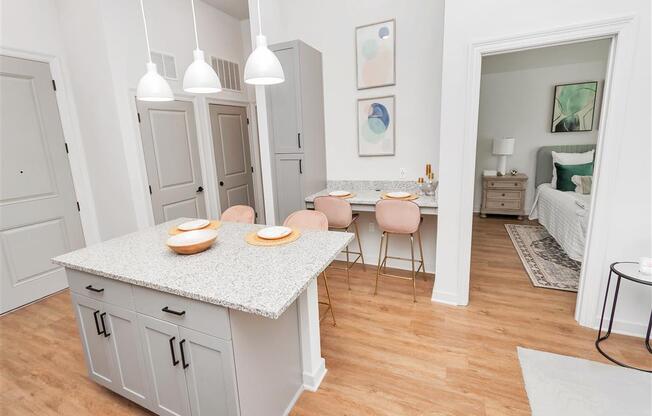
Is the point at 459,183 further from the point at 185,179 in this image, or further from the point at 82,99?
the point at 82,99

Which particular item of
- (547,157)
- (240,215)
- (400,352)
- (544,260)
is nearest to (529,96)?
(547,157)

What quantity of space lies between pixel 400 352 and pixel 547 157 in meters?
4.66

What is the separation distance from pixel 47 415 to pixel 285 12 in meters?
4.07

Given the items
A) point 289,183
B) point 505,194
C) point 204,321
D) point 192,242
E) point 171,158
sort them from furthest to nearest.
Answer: point 505,194 → point 171,158 → point 289,183 → point 192,242 → point 204,321

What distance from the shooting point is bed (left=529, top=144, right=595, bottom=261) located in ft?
11.0

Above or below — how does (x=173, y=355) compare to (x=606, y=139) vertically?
below

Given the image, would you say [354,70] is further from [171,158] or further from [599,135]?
[171,158]

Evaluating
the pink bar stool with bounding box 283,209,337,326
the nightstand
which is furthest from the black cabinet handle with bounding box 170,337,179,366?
the nightstand

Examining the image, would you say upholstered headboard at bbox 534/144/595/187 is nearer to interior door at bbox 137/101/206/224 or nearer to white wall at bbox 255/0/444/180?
white wall at bbox 255/0/444/180

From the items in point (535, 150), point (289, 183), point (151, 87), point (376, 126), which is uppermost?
point (151, 87)

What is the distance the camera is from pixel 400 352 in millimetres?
2225

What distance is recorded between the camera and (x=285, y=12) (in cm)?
359

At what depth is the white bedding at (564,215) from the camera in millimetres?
3354

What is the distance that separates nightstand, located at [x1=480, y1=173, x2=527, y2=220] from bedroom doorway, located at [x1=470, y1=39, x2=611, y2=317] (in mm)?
15
